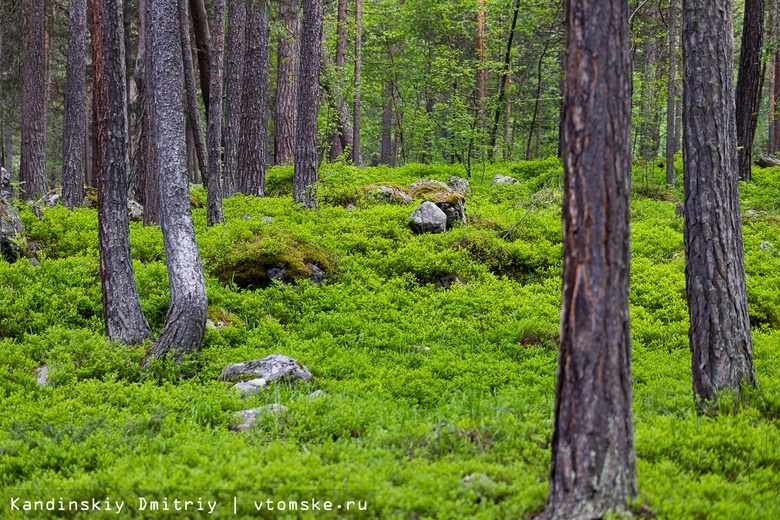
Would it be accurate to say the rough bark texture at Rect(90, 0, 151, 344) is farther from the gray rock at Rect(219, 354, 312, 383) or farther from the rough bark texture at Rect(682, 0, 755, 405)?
the rough bark texture at Rect(682, 0, 755, 405)

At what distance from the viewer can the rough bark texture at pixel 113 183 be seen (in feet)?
24.3

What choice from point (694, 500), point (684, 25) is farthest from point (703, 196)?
point (694, 500)

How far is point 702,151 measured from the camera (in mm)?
5738

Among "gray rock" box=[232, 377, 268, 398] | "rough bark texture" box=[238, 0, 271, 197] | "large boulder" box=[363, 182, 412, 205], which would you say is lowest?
"gray rock" box=[232, 377, 268, 398]

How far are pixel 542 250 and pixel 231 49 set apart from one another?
9.72 meters

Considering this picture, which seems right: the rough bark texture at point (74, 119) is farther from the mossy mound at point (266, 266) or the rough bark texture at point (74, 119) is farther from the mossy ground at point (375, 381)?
the mossy mound at point (266, 266)

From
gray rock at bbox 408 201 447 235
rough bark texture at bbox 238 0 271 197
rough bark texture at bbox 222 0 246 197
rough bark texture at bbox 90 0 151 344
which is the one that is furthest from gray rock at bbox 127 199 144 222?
gray rock at bbox 408 201 447 235

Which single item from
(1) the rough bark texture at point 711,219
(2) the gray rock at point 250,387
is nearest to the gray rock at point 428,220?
(2) the gray rock at point 250,387

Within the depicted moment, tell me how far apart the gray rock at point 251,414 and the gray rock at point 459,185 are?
10.3m

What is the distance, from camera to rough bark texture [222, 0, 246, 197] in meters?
13.4

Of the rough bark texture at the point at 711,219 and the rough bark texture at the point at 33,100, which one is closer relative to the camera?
the rough bark texture at the point at 711,219

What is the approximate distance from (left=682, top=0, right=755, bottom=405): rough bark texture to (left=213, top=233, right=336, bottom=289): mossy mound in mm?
5797

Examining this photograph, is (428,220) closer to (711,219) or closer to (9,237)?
(711,219)

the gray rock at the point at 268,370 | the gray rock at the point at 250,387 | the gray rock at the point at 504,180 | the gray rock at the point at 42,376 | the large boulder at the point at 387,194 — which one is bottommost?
the gray rock at the point at 42,376
